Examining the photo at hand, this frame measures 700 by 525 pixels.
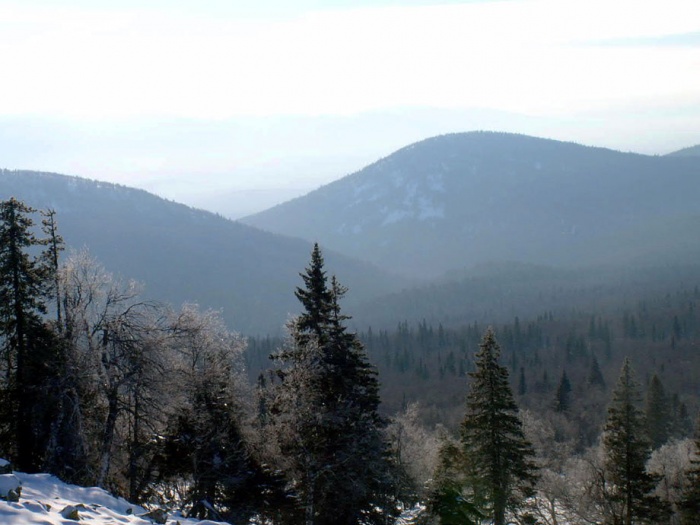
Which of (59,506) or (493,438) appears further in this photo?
(493,438)

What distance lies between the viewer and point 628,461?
3070 cm

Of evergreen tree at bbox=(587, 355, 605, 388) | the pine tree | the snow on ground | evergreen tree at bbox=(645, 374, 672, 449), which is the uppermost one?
the snow on ground

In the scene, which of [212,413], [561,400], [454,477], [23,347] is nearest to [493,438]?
[454,477]

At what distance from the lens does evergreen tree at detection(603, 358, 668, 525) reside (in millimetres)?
30453

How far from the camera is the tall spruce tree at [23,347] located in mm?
25422

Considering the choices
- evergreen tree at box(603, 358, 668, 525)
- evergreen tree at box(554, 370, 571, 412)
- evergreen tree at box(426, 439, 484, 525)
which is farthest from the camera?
evergreen tree at box(554, 370, 571, 412)

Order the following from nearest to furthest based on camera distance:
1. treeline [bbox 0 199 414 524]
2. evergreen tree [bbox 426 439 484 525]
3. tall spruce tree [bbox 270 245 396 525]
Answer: tall spruce tree [bbox 270 245 396 525]
treeline [bbox 0 199 414 524]
evergreen tree [bbox 426 439 484 525]

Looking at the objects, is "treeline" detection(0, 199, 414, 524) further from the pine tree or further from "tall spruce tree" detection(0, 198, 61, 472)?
the pine tree

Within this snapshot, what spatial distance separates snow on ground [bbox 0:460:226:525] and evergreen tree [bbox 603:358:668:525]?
72.3ft

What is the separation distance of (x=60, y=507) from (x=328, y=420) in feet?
38.5

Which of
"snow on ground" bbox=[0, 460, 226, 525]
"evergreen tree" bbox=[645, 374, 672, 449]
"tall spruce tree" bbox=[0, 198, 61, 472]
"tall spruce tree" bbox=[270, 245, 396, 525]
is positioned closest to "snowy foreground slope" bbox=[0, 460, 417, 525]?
"snow on ground" bbox=[0, 460, 226, 525]

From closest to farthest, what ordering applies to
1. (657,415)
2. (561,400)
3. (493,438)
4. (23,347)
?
(23,347), (493,438), (657,415), (561,400)

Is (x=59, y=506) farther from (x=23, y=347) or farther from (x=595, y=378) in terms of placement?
(x=595, y=378)

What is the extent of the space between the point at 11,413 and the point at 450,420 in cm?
6949
